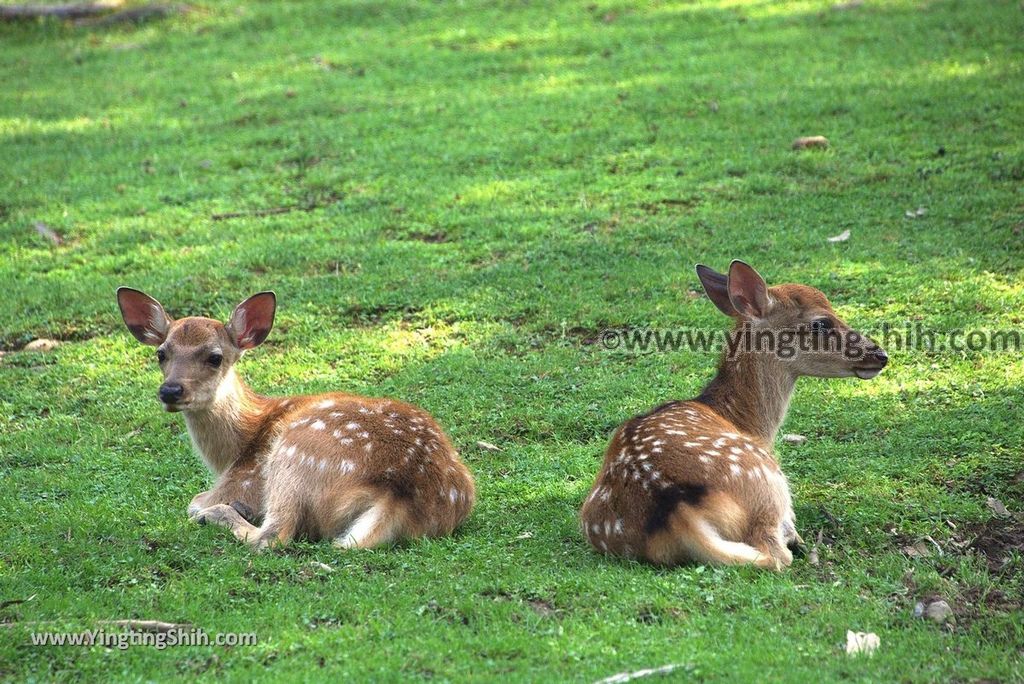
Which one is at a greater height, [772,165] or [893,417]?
[772,165]

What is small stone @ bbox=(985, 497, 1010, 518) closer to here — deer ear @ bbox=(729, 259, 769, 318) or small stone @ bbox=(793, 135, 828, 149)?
deer ear @ bbox=(729, 259, 769, 318)

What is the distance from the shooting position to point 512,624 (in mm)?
5734

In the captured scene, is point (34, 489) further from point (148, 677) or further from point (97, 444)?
point (148, 677)

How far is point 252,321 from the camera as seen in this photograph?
7.91 meters

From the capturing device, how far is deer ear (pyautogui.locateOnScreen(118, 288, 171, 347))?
779 cm

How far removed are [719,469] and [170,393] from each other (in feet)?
10.6

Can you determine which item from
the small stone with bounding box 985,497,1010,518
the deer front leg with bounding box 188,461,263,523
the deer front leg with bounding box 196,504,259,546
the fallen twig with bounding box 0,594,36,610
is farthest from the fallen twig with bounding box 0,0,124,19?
the small stone with bounding box 985,497,1010,518

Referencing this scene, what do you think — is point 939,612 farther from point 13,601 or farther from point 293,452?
point 13,601

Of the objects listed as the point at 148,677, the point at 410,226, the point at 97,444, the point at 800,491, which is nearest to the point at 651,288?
the point at 410,226

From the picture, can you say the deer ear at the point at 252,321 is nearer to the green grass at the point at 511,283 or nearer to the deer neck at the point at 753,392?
the green grass at the point at 511,283

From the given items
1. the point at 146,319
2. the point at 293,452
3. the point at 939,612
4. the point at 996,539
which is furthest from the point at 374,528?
the point at 996,539

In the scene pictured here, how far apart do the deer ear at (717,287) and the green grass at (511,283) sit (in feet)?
3.53

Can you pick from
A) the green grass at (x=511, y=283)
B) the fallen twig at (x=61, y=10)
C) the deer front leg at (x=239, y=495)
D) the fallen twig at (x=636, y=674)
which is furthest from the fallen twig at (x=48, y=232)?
the fallen twig at (x=636, y=674)

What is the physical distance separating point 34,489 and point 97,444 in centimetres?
94
